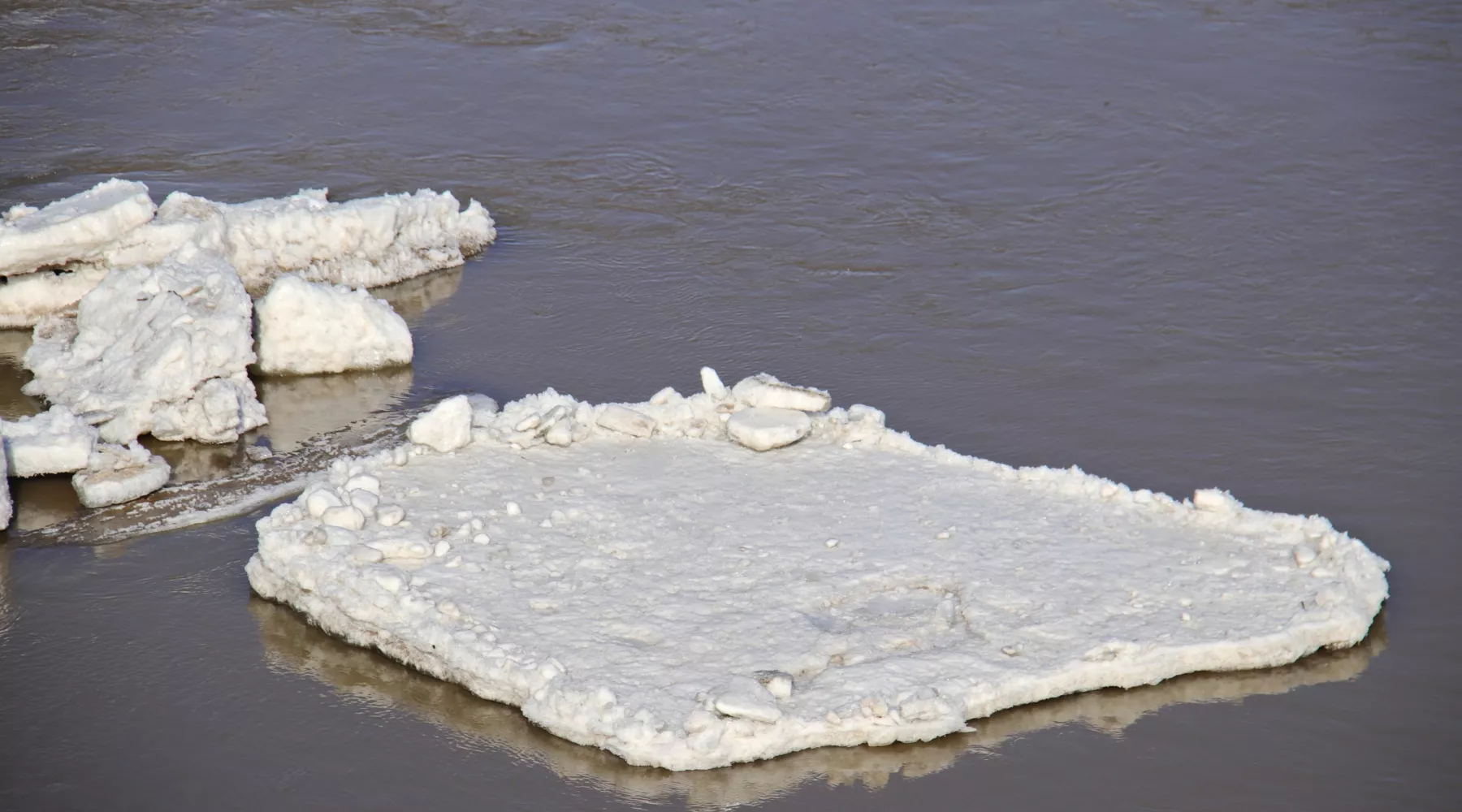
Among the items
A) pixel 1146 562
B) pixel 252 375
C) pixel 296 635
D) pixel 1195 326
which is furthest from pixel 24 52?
pixel 1146 562

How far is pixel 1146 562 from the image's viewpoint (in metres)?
6.04

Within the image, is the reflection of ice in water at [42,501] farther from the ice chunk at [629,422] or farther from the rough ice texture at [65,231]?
the ice chunk at [629,422]

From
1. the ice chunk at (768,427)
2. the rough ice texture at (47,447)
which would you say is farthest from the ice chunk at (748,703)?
the rough ice texture at (47,447)

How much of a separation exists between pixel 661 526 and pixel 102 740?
2.22 meters

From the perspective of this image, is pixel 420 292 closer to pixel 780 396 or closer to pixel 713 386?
pixel 713 386

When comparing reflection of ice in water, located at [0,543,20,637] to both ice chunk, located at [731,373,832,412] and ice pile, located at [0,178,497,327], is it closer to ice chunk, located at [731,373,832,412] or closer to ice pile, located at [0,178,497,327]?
ice pile, located at [0,178,497,327]

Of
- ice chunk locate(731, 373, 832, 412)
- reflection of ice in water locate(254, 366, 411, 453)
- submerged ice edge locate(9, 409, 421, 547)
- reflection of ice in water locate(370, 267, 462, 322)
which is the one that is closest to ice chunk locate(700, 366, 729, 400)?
ice chunk locate(731, 373, 832, 412)

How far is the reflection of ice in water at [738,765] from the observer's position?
5.11 metres

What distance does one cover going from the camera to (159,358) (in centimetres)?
734

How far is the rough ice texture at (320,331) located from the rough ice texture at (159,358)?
19cm

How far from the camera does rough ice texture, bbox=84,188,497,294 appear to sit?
838cm

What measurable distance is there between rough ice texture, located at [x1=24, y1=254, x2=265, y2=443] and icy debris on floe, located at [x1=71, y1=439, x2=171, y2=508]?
0.80ft

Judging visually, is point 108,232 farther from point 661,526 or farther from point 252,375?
point 661,526

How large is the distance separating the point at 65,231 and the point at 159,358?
4.39 feet
